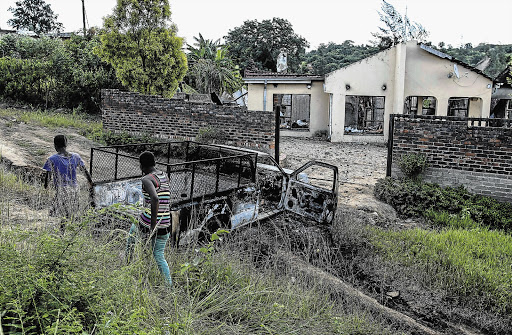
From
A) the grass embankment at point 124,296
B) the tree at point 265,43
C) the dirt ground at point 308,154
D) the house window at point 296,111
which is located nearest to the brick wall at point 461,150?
the dirt ground at point 308,154

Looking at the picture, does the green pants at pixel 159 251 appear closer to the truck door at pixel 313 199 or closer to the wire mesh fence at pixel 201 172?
the wire mesh fence at pixel 201 172

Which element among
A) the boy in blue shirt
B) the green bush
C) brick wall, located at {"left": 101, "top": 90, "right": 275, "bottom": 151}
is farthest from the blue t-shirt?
the green bush

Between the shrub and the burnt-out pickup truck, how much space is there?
9.25 feet

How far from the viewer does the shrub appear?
30.1 ft

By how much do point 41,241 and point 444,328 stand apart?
13.6 feet

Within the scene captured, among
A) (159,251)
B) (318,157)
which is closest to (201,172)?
(159,251)

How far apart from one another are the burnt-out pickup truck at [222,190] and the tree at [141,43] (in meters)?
6.32

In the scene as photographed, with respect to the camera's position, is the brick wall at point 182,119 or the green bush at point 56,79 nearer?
the brick wall at point 182,119

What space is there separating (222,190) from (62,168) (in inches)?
85.8

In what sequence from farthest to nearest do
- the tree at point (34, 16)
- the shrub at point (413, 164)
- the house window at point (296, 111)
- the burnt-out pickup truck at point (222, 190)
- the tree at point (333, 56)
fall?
1. the tree at point (34, 16)
2. the tree at point (333, 56)
3. the house window at point (296, 111)
4. the shrub at point (413, 164)
5. the burnt-out pickup truck at point (222, 190)

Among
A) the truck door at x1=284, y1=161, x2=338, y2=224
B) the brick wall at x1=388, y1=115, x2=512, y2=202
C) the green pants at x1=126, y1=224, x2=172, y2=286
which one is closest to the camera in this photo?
the green pants at x1=126, y1=224, x2=172, y2=286

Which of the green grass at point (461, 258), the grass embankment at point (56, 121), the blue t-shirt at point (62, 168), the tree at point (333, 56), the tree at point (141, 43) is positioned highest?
the tree at point (333, 56)

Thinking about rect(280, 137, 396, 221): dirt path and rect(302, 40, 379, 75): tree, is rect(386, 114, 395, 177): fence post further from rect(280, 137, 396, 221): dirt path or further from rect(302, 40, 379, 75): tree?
rect(302, 40, 379, 75): tree

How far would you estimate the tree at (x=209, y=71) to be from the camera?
84.2ft
